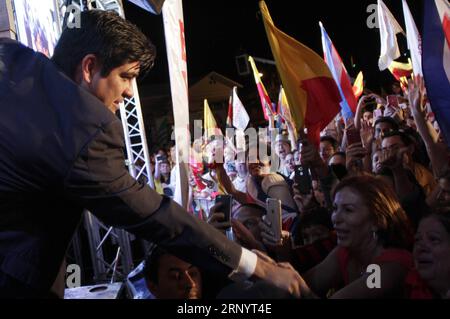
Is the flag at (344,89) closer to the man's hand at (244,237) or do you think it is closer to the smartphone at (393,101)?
the smartphone at (393,101)

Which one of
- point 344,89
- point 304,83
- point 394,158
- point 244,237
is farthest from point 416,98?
point 344,89

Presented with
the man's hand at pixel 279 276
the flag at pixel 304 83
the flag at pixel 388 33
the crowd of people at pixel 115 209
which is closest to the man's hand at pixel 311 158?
the flag at pixel 304 83

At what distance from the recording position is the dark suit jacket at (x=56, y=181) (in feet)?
5.22

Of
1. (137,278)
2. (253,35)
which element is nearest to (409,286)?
(137,278)

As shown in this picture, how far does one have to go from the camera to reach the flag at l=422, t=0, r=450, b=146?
316 centimetres

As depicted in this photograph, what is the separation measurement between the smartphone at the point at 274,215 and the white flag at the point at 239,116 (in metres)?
6.61

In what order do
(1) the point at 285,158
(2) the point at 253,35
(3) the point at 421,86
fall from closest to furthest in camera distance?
1. (3) the point at 421,86
2. (1) the point at 285,158
3. (2) the point at 253,35

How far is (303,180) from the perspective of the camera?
12.9 feet

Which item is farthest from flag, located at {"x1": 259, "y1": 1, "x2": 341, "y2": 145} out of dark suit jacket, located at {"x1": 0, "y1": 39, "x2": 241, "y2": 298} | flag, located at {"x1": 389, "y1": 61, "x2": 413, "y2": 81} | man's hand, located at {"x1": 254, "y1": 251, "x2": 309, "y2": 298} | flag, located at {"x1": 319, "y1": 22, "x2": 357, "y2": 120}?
flag, located at {"x1": 389, "y1": 61, "x2": 413, "y2": 81}

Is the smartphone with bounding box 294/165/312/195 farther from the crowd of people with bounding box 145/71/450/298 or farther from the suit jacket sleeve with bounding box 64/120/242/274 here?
the suit jacket sleeve with bounding box 64/120/242/274

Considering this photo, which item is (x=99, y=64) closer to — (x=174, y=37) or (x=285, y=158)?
(x=174, y=37)

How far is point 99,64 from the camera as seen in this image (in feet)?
6.05

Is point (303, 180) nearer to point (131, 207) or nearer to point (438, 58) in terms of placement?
point (438, 58)
